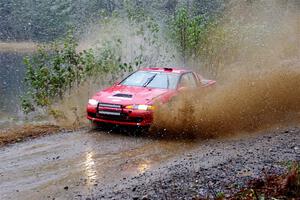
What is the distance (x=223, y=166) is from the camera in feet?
25.0

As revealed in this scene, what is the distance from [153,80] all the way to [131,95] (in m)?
1.17

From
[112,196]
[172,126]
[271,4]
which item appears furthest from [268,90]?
[271,4]

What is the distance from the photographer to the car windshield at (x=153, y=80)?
1162 centimetres

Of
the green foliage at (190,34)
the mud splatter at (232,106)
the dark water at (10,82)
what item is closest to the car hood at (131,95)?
the mud splatter at (232,106)

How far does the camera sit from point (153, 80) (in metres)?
11.8

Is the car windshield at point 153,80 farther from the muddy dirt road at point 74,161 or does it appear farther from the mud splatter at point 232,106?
the muddy dirt road at point 74,161

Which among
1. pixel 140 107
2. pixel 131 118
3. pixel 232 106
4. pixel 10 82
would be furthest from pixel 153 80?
pixel 10 82

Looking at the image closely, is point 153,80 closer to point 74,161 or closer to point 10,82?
point 74,161

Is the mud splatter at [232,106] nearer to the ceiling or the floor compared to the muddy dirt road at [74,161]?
nearer to the ceiling

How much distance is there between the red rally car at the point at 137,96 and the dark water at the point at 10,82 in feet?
26.5

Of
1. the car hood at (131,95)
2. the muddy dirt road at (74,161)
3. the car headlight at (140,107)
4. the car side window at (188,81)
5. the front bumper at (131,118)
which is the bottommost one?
the muddy dirt road at (74,161)

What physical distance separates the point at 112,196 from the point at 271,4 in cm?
2918

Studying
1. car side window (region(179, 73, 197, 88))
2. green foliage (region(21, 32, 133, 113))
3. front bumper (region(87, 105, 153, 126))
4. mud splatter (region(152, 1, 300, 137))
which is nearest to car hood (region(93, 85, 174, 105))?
front bumper (region(87, 105, 153, 126))

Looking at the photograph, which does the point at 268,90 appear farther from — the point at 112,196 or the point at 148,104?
the point at 112,196
